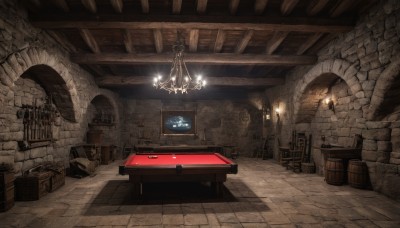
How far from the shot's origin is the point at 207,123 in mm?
10812

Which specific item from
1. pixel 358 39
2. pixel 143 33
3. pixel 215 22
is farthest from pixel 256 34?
pixel 143 33

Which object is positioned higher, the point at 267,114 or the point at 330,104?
the point at 330,104

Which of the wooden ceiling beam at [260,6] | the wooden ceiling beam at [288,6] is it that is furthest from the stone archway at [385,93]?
the wooden ceiling beam at [260,6]

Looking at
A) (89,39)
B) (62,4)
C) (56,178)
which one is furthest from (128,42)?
(56,178)

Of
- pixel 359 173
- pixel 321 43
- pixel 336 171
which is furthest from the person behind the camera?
pixel 321 43

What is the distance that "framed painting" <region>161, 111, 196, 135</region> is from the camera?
35.1 feet

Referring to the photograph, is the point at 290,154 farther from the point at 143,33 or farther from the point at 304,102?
the point at 143,33

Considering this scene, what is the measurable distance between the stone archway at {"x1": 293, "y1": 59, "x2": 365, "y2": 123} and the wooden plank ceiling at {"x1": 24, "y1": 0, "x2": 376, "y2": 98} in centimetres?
47

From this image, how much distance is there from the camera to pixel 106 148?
8211 millimetres

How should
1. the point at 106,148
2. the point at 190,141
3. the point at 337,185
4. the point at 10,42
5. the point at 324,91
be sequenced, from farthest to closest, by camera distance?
1. the point at 190,141
2. the point at 106,148
3. the point at 324,91
4. the point at 337,185
5. the point at 10,42

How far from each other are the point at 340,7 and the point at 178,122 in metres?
7.60

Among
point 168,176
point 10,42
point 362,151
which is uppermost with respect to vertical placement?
point 10,42

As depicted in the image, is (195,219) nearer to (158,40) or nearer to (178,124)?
(158,40)

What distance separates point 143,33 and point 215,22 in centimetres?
174
